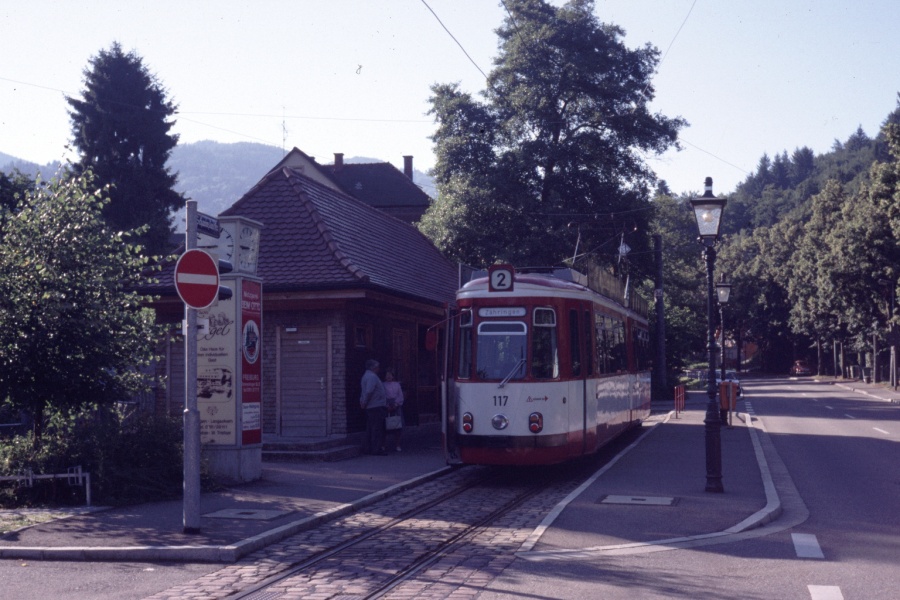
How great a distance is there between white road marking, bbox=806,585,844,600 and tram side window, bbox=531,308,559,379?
6863 millimetres

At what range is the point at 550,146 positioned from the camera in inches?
1496

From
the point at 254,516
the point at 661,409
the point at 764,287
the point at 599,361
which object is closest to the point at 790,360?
the point at 764,287

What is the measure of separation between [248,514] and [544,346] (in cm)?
541

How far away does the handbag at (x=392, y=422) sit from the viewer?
65.2ft

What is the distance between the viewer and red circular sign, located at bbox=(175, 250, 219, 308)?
1005 cm

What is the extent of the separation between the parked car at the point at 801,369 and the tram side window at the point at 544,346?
302 feet

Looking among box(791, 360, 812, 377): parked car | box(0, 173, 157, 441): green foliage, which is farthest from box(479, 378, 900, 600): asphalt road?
box(791, 360, 812, 377): parked car

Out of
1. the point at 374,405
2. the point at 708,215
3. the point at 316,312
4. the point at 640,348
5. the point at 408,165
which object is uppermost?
the point at 408,165

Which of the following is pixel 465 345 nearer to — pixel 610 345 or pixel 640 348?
pixel 610 345

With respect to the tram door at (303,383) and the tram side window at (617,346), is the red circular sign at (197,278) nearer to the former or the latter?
the tram side window at (617,346)

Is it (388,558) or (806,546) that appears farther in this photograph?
(806,546)

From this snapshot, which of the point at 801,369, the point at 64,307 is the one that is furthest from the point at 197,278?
the point at 801,369

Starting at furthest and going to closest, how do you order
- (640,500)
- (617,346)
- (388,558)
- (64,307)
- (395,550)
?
(617,346) → (640,500) → (64,307) → (395,550) → (388,558)

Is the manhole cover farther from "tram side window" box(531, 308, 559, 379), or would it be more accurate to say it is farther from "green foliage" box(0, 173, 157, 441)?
"tram side window" box(531, 308, 559, 379)
